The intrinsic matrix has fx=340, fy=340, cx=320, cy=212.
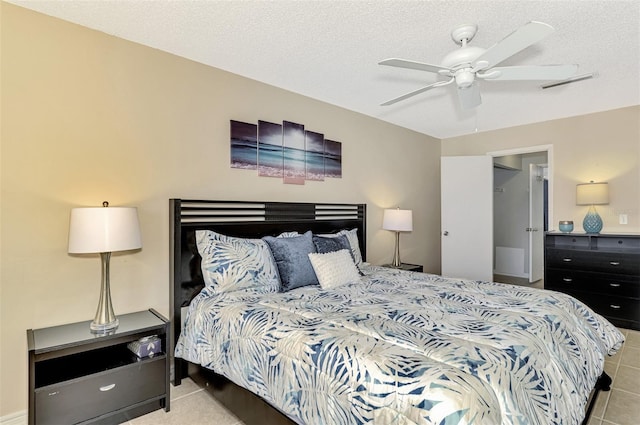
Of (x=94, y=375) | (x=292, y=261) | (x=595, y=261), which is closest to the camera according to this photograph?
(x=94, y=375)

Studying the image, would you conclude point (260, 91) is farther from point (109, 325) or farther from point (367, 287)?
point (109, 325)

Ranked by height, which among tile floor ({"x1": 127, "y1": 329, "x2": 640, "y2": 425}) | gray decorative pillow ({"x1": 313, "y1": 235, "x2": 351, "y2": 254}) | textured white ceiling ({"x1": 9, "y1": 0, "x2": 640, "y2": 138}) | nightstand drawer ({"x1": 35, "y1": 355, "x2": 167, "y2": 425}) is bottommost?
tile floor ({"x1": 127, "y1": 329, "x2": 640, "y2": 425})

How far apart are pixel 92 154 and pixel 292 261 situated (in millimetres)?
1580

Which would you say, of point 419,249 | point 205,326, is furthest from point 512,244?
point 205,326

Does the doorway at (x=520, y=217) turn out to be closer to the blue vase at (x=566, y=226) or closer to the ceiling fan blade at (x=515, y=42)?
Answer: the blue vase at (x=566, y=226)

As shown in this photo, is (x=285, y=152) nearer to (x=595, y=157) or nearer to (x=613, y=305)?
(x=595, y=157)

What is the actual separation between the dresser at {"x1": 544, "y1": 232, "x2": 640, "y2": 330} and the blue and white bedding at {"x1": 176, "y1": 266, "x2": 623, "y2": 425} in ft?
6.00

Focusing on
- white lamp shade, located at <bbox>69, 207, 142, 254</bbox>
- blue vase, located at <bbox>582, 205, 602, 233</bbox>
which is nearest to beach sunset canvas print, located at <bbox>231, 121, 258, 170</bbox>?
white lamp shade, located at <bbox>69, 207, 142, 254</bbox>

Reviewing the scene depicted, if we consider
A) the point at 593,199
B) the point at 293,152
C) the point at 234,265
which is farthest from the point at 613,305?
the point at 234,265

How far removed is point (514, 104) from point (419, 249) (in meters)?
2.24

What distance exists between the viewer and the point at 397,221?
4.10m

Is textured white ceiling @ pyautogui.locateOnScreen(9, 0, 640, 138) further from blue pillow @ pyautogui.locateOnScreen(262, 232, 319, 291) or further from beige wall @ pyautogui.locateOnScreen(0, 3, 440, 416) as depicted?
blue pillow @ pyautogui.locateOnScreen(262, 232, 319, 291)

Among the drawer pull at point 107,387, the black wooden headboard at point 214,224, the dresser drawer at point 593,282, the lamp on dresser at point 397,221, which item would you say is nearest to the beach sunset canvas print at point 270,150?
the black wooden headboard at point 214,224

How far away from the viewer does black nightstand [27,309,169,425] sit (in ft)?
5.89
